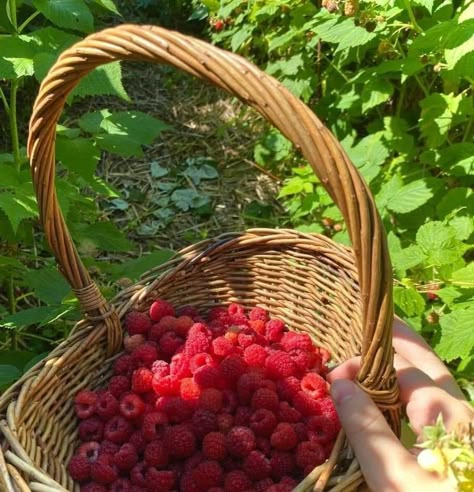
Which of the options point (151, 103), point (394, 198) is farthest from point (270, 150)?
point (394, 198)

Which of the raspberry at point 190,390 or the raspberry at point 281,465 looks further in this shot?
the raspberry at point 190,390

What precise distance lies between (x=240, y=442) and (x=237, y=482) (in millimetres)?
59

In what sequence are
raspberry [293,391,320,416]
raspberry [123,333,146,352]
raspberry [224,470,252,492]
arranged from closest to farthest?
1. raspberry [224,470,252,492]
2. raspberry [293,391,320,416]
3. raspberry [123,333,146,352]

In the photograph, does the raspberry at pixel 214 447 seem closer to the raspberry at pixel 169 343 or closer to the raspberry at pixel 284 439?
→ the raspberry at pixel 284 439

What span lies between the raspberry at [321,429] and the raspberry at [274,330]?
0.69 ft

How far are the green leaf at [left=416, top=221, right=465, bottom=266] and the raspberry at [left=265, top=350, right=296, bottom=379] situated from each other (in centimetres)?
35

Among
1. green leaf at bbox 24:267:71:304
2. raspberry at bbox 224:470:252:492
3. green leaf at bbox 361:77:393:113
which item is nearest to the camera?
raspberry at bbox 224:470:252:492

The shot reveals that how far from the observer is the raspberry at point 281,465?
39.4 inches

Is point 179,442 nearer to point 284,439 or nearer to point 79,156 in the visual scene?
point 284,439

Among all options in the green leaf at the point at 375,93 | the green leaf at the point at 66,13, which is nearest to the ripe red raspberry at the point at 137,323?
the green leaf at the point at 66,13

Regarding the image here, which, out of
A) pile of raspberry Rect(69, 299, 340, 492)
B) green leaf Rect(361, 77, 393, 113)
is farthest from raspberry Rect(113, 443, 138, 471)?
green leaf Rect(361, 77, 393, 113)

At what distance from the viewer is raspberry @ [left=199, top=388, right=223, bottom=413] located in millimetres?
1084

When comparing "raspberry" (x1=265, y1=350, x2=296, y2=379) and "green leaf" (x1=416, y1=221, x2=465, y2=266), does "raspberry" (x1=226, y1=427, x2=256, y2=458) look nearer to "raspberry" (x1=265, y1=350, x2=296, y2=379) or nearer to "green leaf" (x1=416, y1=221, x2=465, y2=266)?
"raspberry" (x1=265, y1=350, x2=296, y2=379)

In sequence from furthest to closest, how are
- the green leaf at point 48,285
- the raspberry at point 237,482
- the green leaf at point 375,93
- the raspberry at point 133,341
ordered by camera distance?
the green leaf at point 375,93 < the green leaf at point 48,285 < the raspberry at point 133,341 < the raspberry at point 237,482
